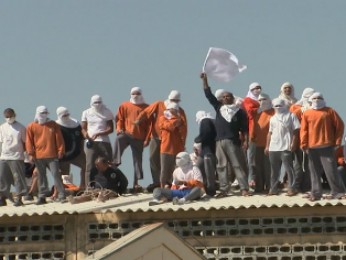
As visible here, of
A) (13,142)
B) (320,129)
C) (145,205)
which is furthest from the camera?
(13,142)

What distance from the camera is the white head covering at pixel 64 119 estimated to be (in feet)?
100

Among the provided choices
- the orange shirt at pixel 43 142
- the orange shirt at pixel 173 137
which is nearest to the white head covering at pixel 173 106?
the orange shirt at pixel 173 137

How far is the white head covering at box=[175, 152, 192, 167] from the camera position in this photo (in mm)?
28469

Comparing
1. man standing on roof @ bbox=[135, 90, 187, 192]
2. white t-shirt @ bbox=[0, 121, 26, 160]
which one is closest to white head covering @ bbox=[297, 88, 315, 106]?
man standing on roof @ bbox=[135, 90, 187, 192]

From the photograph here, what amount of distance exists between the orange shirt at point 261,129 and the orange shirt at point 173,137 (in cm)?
137

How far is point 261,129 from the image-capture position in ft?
94.7

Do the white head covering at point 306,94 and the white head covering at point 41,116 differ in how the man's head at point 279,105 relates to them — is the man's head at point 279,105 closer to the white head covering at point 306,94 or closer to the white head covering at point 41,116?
the white head covering at point 306,94

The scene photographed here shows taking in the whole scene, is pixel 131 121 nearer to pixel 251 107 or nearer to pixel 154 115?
pixel 154 115

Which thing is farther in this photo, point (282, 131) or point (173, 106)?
point (173, 106)

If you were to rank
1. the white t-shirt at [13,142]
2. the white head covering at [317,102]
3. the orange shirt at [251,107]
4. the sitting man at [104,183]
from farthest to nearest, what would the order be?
the white t-shirt at [13,142] < the sitting man at [104,183] < the orange shirt at [251,107] < the white head covering at [317,102]

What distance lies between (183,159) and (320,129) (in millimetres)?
2577

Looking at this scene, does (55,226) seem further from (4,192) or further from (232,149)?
(232,149)

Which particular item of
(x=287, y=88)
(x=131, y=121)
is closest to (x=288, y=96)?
(x=287, y=88)

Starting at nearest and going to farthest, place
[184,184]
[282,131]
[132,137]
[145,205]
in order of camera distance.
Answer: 1. [282,131]
2. [184,184]
3. [145,205]
4. [132,137]
